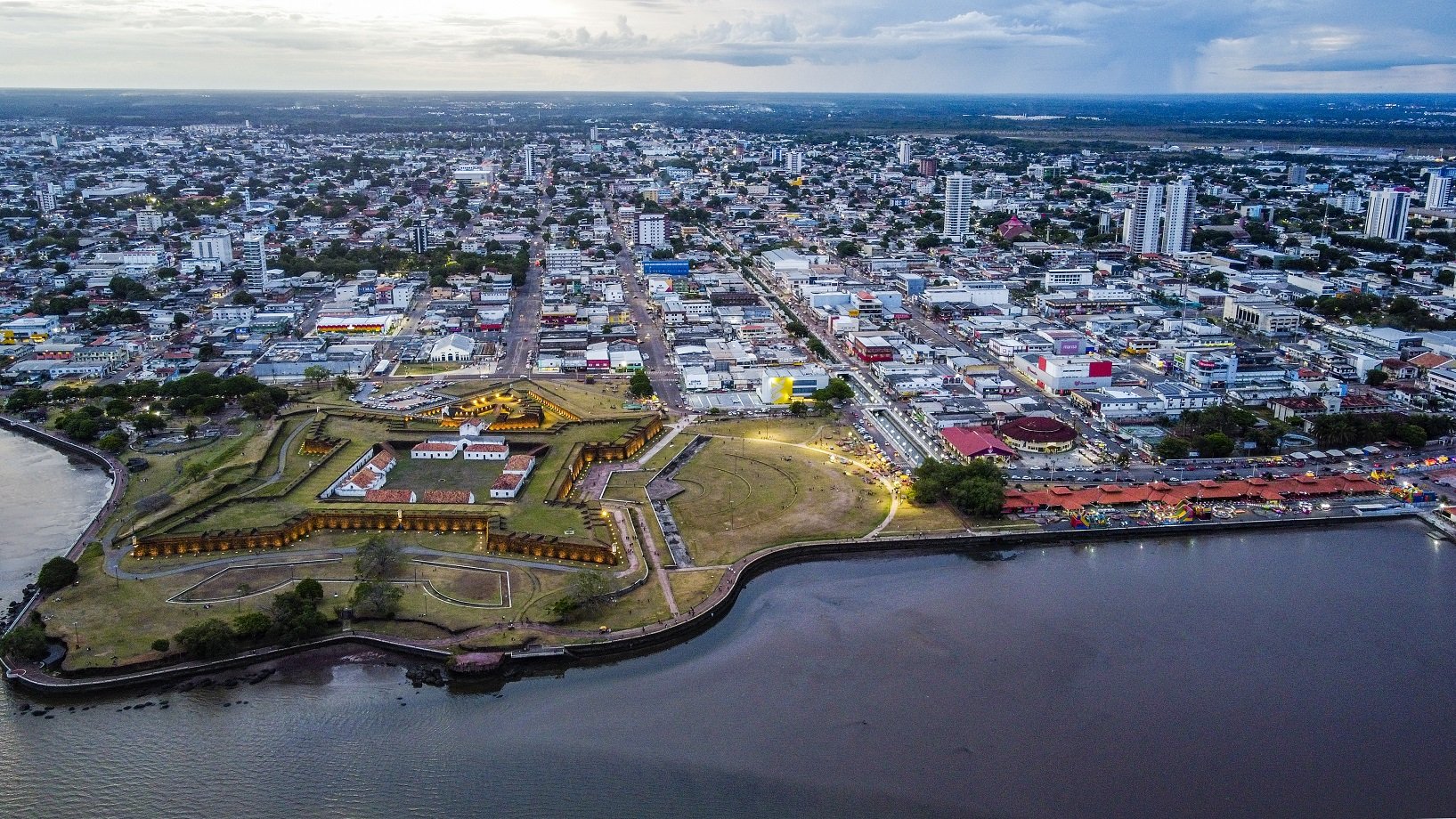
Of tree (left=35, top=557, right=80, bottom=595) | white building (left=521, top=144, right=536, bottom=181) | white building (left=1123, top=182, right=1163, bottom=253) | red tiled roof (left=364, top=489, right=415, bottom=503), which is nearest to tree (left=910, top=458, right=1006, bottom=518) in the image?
red tiled roof (left=364, top=489, right=415, bottom=503)

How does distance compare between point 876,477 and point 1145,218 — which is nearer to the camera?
point 876,477

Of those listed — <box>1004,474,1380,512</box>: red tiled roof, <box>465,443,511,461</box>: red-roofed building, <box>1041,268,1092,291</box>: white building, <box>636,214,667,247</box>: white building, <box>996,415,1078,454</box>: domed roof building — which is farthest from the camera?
<box>636,214,667,247</box>: white building

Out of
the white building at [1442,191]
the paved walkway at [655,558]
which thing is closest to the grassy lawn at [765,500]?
the paved walkway at [655,558]

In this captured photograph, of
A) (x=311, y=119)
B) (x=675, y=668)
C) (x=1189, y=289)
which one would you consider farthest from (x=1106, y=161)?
(x=311, y=119)

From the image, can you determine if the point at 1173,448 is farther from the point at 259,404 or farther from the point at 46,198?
the point at 46,198

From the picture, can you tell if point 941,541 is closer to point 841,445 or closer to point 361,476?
point 841,445

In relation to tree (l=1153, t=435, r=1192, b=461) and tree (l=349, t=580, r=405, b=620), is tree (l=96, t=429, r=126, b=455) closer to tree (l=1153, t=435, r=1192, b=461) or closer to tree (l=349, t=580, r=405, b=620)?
tree (l=349, t=580, r=405, b=620)

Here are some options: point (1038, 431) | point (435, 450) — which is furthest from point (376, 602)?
point (1038, 431)

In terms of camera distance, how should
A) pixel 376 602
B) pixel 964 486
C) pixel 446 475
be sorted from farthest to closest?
pixel 446 475, pixel 964 486, pixel 376 602
